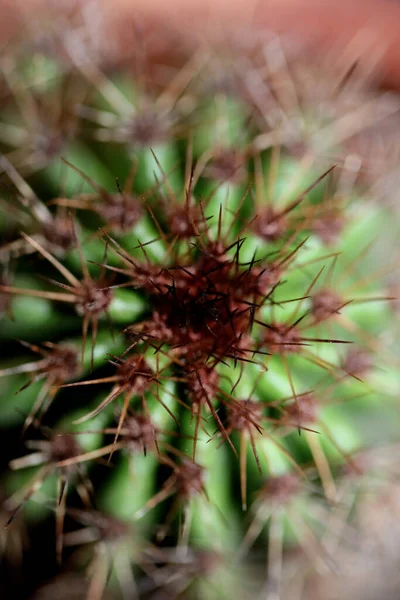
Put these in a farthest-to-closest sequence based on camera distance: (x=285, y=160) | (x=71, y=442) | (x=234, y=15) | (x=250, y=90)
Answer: (x=234, y=15), (x=250, y=90), (x=285, y=160), (x=71, y=442)

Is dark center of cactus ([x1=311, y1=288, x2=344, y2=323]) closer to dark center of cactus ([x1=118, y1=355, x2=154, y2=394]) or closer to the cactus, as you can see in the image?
the cactus

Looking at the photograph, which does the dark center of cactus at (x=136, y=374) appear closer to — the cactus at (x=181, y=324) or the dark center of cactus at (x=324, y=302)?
the cactus at (x=181, y=324)

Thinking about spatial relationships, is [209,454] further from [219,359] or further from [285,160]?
[285,160]

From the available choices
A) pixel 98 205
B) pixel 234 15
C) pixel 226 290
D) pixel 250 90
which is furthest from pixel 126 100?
pixel 234 15

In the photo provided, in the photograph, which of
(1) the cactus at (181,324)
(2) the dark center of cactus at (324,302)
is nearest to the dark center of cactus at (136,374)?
(1) the cactus at (181,324)

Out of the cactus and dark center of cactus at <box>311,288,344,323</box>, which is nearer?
the cactus

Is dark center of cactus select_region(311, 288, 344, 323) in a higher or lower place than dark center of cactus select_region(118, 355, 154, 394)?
higher

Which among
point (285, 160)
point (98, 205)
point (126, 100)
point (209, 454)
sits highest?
point (126, 100)

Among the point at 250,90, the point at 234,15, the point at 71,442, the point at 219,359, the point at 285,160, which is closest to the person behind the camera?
the point at 219,359

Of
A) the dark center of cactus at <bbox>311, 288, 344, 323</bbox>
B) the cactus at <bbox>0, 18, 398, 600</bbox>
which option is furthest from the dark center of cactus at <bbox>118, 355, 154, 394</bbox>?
the dark center of cactus at <bbox>311, 288, 344, 323</bbox>
